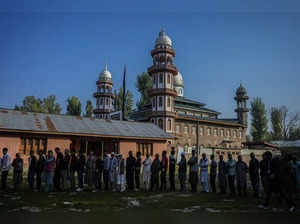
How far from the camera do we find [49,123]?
68.7 ft

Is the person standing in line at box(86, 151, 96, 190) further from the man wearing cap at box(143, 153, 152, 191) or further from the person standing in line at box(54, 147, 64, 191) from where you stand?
the man wearing cap at box(143, 153, 152, 191)

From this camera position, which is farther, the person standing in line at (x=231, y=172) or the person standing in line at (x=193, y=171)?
the person standing in line at (x=193, y=171)

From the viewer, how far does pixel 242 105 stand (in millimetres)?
55688

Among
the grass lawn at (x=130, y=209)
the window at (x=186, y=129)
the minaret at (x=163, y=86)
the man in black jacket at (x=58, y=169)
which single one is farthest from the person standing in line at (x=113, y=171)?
the window at (x=186, y=129)

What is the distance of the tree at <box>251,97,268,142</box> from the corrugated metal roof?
36.8 metres

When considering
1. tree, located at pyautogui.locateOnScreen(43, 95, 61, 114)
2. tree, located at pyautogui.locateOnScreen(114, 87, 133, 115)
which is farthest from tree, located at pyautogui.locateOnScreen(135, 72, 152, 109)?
tree, located at pyautogui.locateOnScreen(43, 95, 61, 114)

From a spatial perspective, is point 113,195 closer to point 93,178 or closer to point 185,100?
point 93,178

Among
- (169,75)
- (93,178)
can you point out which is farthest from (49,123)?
(169,75)

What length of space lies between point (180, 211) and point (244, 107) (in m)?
51.6

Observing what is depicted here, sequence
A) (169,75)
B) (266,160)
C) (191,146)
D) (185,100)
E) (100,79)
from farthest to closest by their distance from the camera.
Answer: (100,79)
(185,100)
(191,146)
(169,75)
(266,160)

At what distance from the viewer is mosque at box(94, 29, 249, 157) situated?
40469 millimetres

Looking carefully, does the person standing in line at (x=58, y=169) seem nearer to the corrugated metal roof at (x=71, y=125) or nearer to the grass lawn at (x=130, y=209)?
the grass lawn at (x=130, y=209)

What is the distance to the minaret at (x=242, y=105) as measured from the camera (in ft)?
179

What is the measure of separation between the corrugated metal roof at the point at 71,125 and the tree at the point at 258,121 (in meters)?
36.8
